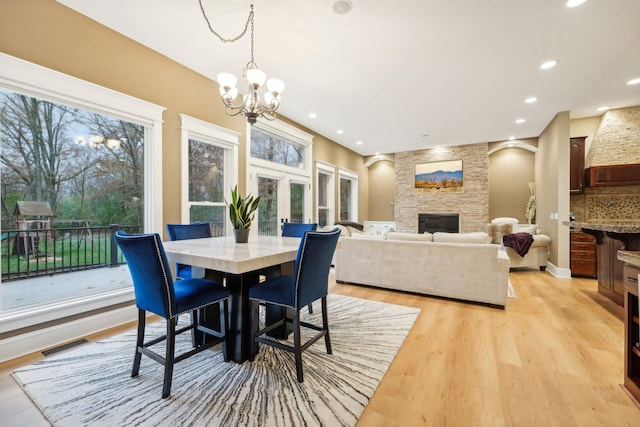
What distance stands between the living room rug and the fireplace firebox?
5791mm

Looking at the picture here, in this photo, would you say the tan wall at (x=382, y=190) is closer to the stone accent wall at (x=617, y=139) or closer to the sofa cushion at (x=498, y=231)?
the sofa cushion at (x=498, y=231)

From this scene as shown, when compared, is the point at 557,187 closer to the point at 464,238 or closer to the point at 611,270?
the point at 611,270

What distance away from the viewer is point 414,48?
290 cm

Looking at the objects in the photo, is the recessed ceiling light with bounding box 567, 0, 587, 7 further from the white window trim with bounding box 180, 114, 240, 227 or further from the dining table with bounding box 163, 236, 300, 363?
the white window trim with bounding box 180, 114, 240, 227

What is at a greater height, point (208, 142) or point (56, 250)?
point (208, 142)

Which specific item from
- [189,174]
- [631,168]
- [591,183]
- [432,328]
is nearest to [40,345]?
[189,174]

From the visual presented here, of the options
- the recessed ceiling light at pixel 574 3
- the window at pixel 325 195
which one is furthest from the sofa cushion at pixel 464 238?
the window at pixel 325 195

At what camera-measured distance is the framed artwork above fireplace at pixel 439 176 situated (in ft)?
24.4

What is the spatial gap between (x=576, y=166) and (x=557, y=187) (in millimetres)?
843

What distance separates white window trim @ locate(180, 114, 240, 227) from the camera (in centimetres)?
330

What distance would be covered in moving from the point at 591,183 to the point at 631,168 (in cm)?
54

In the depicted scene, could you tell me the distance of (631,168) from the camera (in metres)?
4.64

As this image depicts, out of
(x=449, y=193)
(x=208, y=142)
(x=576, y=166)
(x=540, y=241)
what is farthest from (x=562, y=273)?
(x=208, y=142)

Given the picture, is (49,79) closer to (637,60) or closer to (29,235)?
(29,235)
